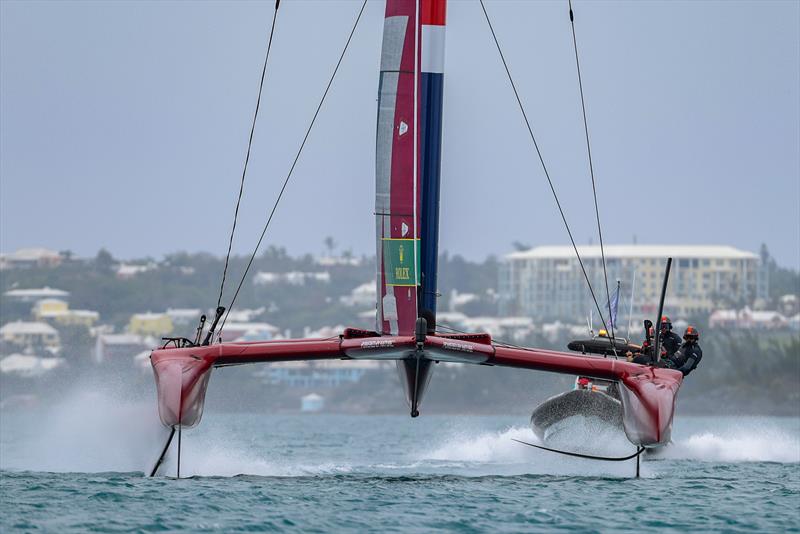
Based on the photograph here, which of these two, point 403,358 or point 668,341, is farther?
point 668,341

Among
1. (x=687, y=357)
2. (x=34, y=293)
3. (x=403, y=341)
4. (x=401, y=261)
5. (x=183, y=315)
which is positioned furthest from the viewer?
(x=183, y=315)

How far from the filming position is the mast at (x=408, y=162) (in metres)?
14.8

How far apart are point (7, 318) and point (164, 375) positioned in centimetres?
7857

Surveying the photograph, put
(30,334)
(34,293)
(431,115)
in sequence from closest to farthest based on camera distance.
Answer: (431,115), (30,334), (34,293)

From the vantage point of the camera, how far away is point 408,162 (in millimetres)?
14883

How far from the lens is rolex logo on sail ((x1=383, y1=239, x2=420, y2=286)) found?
48.4ft

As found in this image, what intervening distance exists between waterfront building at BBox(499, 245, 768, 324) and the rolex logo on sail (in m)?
89.1

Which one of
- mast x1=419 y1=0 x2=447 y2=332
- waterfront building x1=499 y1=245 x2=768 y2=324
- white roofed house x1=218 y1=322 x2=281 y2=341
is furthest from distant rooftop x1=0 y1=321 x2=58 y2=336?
mast x1=419 y1=0 x2=447 y2=332

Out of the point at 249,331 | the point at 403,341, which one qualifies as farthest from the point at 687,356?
the point at 249,331

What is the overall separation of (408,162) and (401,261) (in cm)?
87

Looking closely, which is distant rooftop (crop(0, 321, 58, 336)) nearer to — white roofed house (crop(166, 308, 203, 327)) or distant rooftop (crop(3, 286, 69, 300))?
distant rooftop (crop(3, 286, 69, 300))

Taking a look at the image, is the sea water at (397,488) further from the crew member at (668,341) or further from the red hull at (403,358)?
the crew member at (668,341)

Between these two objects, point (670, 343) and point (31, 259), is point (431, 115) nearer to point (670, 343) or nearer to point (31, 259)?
point (670, 343)

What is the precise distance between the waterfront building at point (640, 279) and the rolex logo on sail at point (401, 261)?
89.1 m
